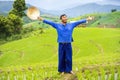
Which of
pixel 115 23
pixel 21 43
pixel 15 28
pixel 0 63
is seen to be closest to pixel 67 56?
pixel 0 63

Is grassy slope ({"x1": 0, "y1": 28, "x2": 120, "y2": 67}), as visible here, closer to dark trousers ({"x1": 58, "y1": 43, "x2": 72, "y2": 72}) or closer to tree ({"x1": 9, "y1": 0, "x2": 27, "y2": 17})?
tree ({"x1": 9, "y1": 0, "x2": 27, "y2": 17})

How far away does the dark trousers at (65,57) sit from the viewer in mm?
14430

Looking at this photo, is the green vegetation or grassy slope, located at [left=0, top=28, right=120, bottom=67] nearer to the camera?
the green vegetation

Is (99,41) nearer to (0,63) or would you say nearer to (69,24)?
(0,63)

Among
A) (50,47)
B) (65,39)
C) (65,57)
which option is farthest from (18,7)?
(65,39)

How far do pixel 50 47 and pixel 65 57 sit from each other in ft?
148

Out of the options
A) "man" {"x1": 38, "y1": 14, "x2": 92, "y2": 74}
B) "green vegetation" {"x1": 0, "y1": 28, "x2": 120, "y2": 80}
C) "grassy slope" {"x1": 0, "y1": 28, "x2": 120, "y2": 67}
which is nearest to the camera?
"man" {"x1": 38, "y1": 14, "x2": 92, "y2": 74}

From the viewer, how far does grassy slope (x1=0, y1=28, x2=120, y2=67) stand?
173ft

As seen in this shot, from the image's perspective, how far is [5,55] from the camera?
55.4 metres

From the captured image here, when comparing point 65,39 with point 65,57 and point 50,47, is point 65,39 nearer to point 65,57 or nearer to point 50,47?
point 65,57

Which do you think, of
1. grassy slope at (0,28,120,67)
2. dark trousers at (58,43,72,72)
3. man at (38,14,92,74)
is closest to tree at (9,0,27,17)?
grassy slope at (0,28,120,67)

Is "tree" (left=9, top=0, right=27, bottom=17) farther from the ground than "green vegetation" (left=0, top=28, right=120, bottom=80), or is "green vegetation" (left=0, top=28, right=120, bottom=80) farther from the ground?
"tree" (left=9, top=0, right=27, bottom=17)

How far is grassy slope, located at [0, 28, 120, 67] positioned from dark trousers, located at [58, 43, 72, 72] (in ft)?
107

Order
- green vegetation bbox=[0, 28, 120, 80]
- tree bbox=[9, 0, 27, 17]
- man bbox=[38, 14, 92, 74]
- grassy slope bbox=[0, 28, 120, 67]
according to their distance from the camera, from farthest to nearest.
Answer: tree bbox=[9, 0, 27, 17] < grassy slope bbox=[0, 28, 120, 67] < green vegetation bbox=[0, 28, 120, 80] < man bbox=[38, 14, 92, 74]
